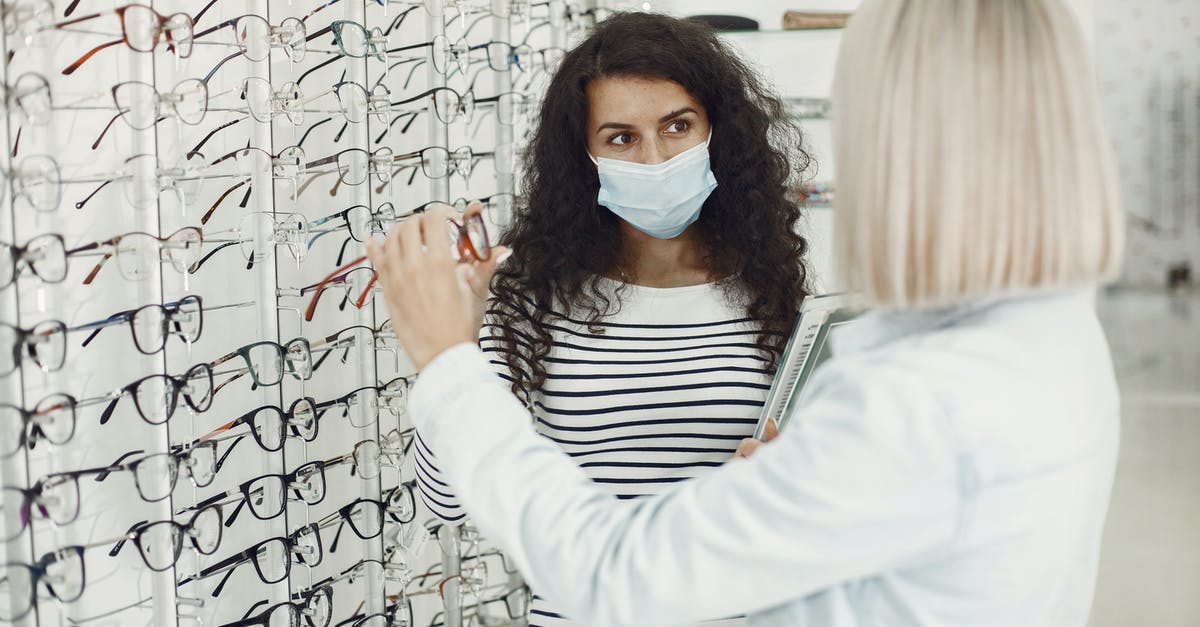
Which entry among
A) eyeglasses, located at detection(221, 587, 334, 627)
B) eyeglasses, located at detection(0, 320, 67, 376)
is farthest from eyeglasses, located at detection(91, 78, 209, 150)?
eyeglasses, located at detection(221, 587, 334, 627)

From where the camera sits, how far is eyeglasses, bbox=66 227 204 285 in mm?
1387

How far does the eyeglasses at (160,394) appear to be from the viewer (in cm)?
141

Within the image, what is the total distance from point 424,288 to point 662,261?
0.77m

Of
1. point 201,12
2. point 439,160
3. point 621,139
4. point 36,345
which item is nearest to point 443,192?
point 439,160

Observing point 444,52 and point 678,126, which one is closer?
point 678,126

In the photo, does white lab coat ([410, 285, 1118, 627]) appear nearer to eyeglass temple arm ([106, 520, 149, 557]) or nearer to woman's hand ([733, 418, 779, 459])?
woman's hand ([733, 418, 779, 459])

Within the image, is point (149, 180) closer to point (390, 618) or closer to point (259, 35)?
point (259, 35)

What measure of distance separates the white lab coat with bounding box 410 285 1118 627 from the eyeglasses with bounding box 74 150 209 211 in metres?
0.75

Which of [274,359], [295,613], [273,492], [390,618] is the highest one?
[274,359]

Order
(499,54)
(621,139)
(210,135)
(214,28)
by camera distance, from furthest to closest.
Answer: (499,54) < (621,139) < (210,135) < (214,28)

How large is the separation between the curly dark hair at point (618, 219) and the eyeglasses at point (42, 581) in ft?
2.21

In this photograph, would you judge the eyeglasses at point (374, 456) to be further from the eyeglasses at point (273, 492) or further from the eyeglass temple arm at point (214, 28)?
the eyeglass temple arm at point (214, 28)

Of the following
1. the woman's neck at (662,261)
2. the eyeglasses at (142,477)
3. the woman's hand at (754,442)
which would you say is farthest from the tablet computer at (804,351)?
the eyeglasses at (142,477)

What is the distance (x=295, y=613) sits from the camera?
169cm
